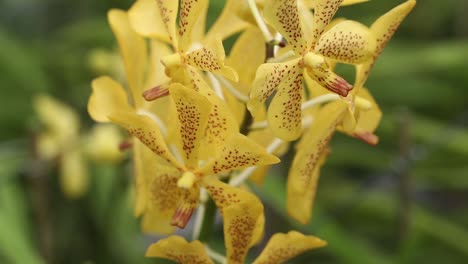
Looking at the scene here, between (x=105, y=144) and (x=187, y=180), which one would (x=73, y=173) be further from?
(x=187, y=180)

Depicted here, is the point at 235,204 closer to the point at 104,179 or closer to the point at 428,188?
the point at 104,179

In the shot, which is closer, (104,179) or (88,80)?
(104,179)

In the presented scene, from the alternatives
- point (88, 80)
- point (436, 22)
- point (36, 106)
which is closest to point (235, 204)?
point (36, 106)

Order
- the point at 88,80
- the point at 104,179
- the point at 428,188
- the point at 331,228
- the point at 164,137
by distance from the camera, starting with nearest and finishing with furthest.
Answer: the point at 164,137
the point at 331,228
the point at 104,179
the point at 428,188
the point at 88,80

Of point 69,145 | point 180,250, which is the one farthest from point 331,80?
point 69,145

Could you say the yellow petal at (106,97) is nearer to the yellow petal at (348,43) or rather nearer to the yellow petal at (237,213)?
the yellow petal at (237,213)

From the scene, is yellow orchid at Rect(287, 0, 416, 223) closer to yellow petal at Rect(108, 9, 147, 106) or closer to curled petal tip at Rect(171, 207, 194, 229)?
curled petal tip at Rect(171, 207, 194, 229)
